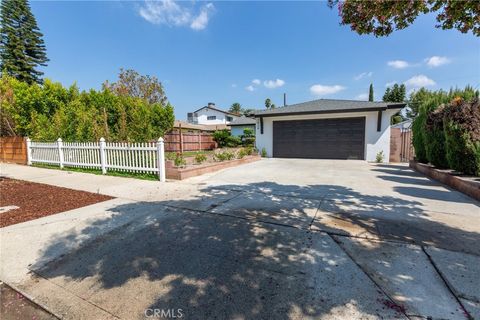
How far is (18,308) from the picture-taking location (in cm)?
186

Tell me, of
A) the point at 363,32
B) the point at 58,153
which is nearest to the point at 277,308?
the point at 363,32

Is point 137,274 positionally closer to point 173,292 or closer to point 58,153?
point 173,292

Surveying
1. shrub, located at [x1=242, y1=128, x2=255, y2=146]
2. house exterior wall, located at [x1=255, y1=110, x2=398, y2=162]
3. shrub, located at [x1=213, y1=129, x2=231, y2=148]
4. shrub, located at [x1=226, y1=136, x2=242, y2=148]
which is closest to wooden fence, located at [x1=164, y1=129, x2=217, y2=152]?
shrub, located at [x1=213, y1=129, x2=231, y2=148]

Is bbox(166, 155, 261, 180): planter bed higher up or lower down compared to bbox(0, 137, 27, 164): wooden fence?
lower down

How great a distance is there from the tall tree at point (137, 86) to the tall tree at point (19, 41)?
8572 millimetres

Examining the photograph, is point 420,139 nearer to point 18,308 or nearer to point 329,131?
point 329,131

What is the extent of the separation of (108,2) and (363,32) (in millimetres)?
9882

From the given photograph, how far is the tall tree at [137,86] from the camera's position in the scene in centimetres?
2442

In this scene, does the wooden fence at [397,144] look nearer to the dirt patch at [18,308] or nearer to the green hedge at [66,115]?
the green hedge at [66,115]

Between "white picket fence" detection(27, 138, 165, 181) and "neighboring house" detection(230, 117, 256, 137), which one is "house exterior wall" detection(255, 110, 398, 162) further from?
"neighboring house" detection(230, 117, 256, 137)

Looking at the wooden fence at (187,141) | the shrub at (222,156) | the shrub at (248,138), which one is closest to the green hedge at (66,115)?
the shrub at (222,156)

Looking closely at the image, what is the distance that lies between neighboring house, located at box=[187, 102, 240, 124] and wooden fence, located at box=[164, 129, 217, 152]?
2176 centimetres

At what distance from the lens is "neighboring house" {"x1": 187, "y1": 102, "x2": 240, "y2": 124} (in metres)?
Answer: 41.8

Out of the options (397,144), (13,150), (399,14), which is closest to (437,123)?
(399,14)
